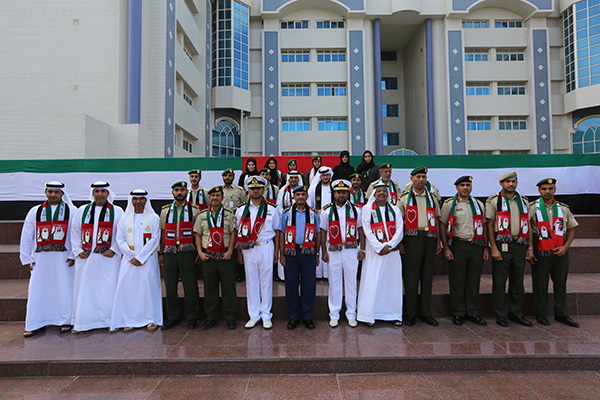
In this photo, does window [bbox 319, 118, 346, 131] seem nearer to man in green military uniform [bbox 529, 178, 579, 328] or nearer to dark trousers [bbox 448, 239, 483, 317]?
man in green military uniform [bbox 529, 178, 579, 328]

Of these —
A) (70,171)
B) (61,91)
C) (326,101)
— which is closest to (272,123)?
(326,101)

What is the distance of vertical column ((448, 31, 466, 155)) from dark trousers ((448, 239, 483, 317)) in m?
21.6

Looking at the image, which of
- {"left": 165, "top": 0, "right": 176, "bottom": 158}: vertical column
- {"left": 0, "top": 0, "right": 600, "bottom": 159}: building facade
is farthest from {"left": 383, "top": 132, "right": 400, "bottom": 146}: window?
{"left": 165, "top": 0, "right": 176, "bottom": 158}: vertical column

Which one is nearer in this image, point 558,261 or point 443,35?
point 558,261

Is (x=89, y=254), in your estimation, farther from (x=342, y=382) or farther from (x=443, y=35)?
(x=443, y=35)

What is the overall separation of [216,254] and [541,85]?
27.8 metres

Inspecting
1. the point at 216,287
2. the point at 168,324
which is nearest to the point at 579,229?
the point at 216,287

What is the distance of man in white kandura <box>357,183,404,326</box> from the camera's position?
432 centimetres

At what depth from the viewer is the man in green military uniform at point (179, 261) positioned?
4363 millimetres

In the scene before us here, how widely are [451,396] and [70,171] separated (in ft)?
30.6

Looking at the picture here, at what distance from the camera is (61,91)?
14578mm

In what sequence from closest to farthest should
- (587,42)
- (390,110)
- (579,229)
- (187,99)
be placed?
1. (579,229)
2. (187,99)
3. (587,42)
4. (390,110)

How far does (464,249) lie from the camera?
4324mm

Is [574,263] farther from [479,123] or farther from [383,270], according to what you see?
[479,123]
